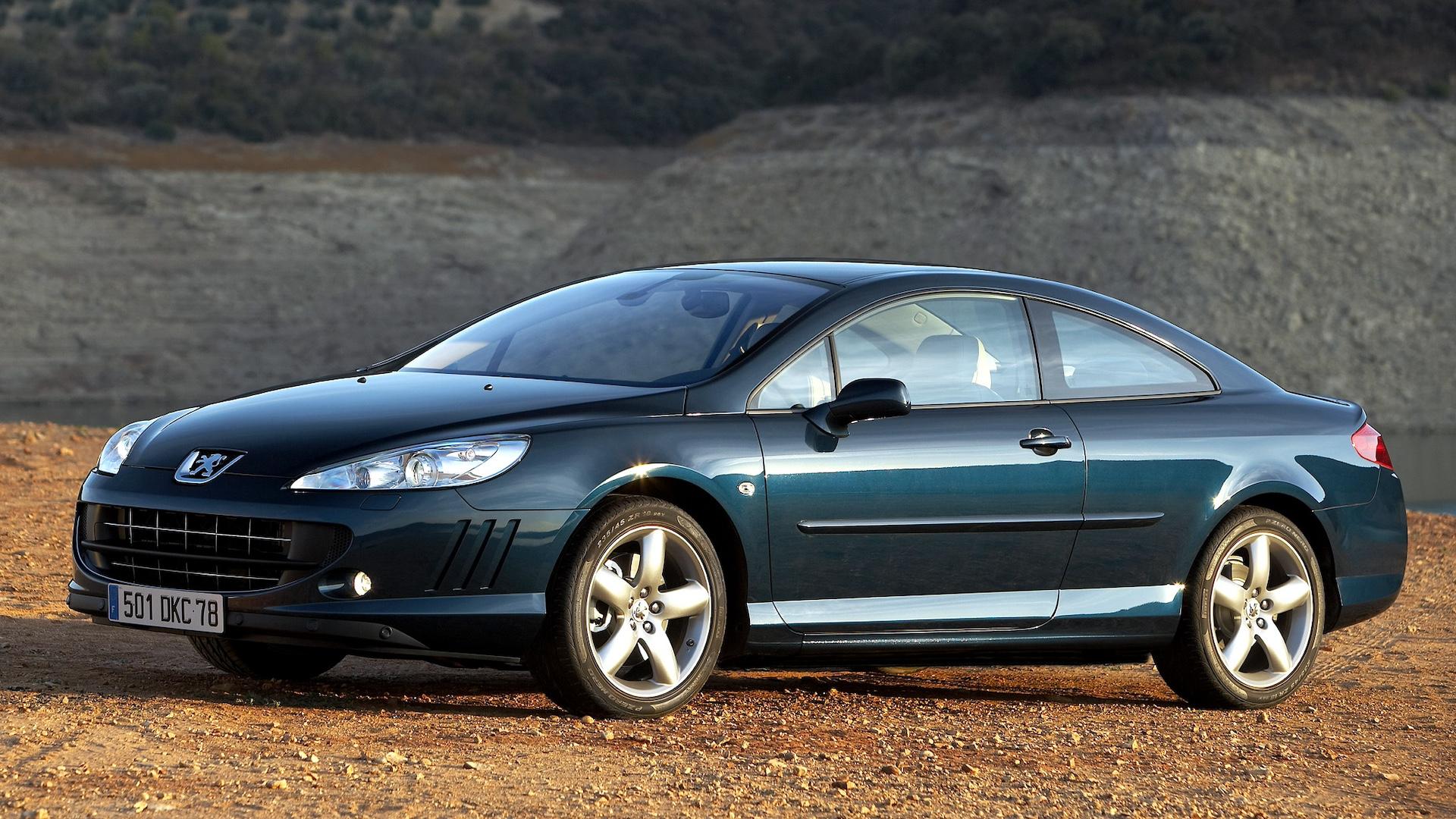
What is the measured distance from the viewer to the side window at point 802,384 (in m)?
6.74

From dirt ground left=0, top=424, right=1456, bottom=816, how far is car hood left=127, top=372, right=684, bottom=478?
0.79m

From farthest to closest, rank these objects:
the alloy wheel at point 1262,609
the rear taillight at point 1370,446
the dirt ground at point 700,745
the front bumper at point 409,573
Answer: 1. the rear taillight at point 1370,446
2. the alloy wheel at point 1262,609
3. the front bumper at point 409,573
4. the dirt ground at point 700,745

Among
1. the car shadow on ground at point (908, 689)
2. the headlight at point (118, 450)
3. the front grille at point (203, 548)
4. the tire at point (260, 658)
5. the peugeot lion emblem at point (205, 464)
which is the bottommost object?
the car shadow on ground at point (908, 689)

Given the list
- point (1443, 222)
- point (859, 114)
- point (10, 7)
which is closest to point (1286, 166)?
point (1443, 222)

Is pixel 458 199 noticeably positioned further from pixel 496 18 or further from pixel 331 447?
pixel 331 447

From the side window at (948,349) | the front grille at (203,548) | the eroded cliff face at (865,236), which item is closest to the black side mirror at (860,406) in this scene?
the side window at (948,349)

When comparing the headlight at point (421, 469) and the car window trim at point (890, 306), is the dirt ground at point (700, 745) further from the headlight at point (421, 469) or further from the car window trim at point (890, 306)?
the car window trim at point (890, 306)

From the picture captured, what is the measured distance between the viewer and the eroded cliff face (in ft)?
Answer: 156

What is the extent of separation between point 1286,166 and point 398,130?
30.6 metres

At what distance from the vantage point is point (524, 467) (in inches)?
243

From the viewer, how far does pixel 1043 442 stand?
23.5 ft

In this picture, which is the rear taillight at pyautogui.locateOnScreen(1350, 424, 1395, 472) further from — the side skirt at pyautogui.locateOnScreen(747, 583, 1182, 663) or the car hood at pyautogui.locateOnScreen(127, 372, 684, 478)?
the car hood at pyautogui.locateOnScreen(127, 372, 684, 478)

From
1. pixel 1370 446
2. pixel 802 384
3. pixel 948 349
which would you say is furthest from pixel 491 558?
pixel 1370 446

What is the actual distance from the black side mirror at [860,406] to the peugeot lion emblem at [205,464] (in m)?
1.79
